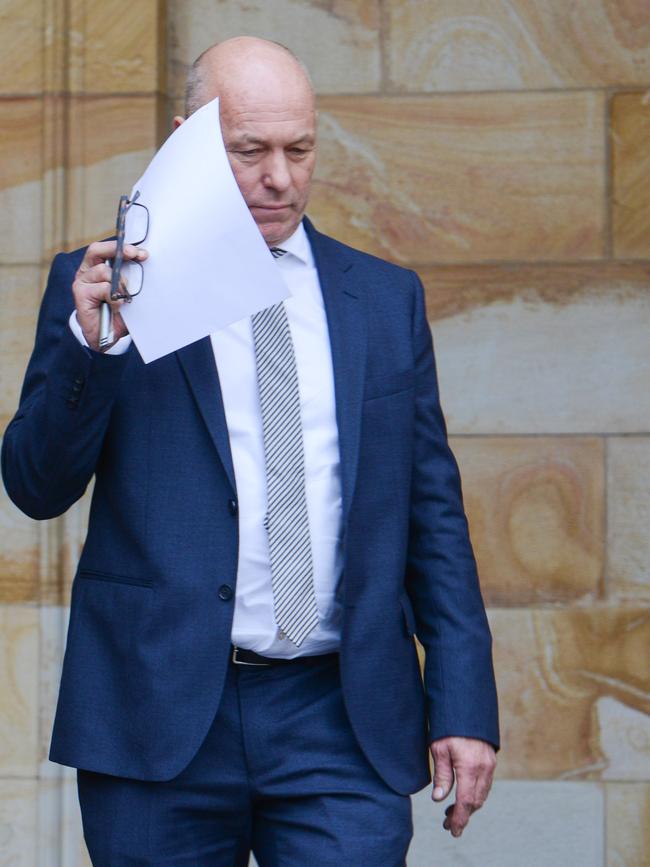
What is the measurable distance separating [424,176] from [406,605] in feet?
7.27

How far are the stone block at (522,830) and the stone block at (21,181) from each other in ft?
6.66

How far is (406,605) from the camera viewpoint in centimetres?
306

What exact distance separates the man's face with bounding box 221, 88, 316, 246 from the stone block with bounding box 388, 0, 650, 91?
215 centimetres

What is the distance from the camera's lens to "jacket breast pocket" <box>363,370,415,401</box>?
2996 mm

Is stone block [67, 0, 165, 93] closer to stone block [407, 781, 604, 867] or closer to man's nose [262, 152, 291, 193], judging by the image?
man's nose [262, 152, 291, 193]

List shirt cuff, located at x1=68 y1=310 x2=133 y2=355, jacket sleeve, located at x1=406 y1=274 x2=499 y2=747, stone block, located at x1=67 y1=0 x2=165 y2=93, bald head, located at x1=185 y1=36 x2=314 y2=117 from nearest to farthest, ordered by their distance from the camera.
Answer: shirt cuff, located at x1=68 y1=310 x2=133 y2=355
bald head, located at x1=185 y1=36 x2=314 y2=117
jacket sleeve, located at x1=406 y1=274 x2=499 y2=747
stone block, located at x1=67 y1=0 x2=165 y2=93

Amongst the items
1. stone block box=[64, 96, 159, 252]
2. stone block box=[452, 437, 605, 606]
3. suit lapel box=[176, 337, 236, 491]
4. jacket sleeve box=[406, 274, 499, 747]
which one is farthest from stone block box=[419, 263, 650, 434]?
suit lapel box=[176, 337, 236, 491]

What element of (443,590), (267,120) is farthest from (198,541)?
(267,120)

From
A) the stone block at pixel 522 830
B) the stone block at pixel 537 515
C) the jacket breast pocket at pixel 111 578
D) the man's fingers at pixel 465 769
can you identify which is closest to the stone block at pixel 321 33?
the stone block at pixel 537 515

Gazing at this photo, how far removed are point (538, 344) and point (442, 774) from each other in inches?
86.7

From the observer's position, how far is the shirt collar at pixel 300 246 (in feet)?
10.1

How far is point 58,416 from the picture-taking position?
2.71 metres

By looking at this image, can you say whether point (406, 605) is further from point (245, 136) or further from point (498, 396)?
point (498, 396)

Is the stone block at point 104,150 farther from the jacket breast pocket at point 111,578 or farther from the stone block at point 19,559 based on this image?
the jacket breast pocket at point 111,578
